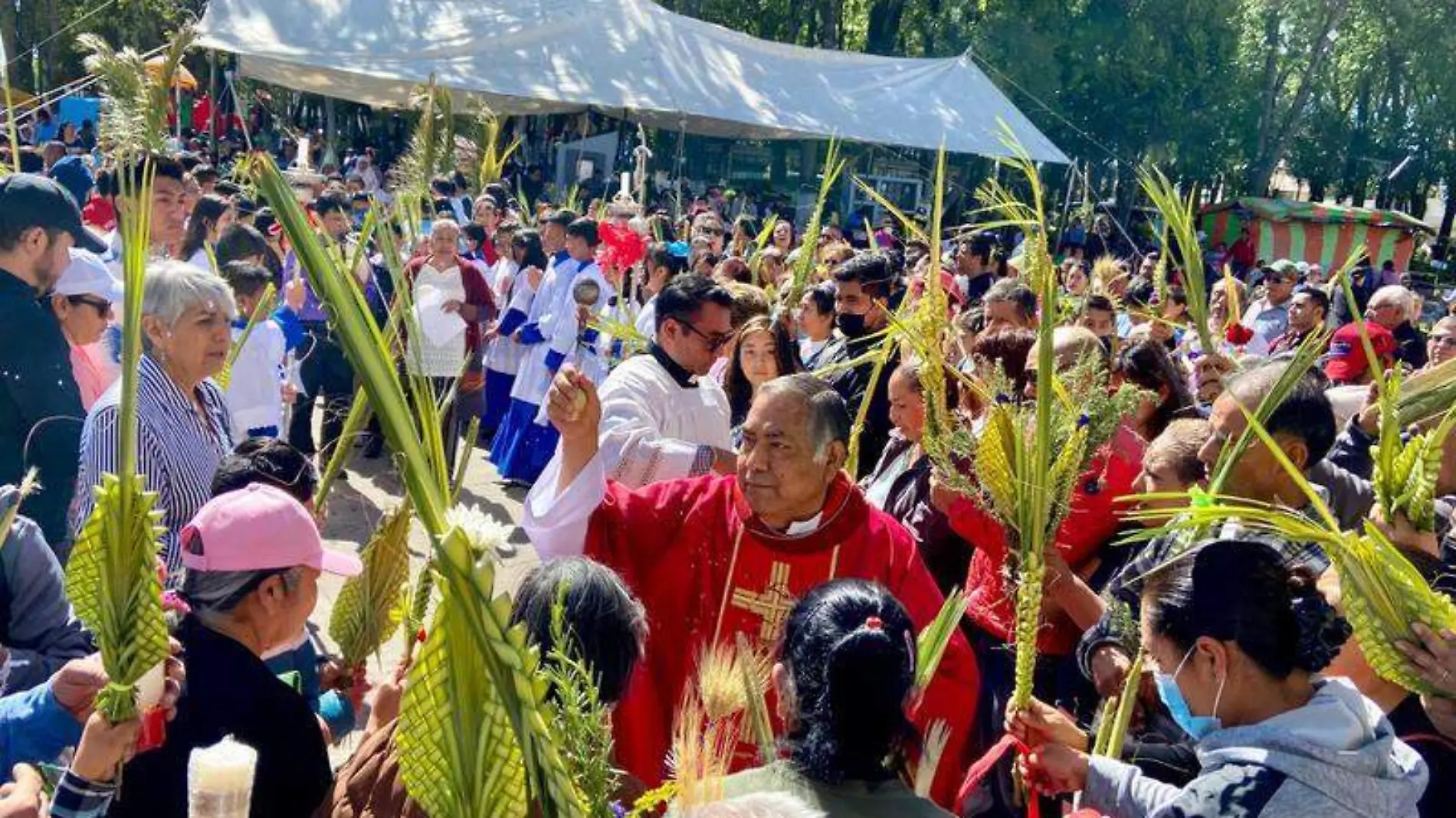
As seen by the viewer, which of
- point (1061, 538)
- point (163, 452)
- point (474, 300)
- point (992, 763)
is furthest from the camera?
point (474, 300)

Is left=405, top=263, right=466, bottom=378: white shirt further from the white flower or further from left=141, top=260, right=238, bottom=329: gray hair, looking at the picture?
the white flower

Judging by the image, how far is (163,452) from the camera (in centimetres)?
365

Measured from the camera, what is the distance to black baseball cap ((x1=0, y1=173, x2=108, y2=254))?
434 centimetres

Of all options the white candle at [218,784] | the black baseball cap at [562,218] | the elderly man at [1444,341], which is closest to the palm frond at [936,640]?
the white candle at [218,784]

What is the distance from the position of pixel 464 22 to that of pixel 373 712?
1784 centimetres

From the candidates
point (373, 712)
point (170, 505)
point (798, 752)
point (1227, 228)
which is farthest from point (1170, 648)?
point (1227, 228)

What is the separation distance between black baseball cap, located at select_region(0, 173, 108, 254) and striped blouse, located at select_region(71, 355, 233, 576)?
0.92 m

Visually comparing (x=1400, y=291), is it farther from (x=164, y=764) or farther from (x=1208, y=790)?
(x=164, y=764)

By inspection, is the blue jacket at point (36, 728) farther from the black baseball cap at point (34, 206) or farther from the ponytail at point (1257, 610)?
the black baseball cap at point (34, 206)

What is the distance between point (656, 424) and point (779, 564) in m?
1.33

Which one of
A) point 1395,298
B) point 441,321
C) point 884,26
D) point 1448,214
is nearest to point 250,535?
point 441,321

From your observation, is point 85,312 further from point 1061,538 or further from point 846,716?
point 846,716

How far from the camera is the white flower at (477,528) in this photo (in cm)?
165

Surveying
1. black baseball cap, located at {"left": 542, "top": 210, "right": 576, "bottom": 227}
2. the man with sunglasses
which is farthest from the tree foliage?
the man with sunglasses
